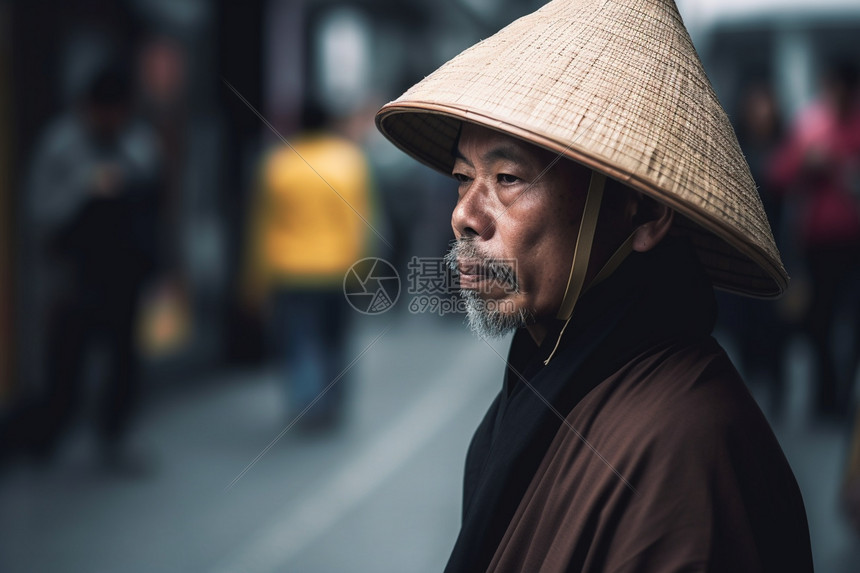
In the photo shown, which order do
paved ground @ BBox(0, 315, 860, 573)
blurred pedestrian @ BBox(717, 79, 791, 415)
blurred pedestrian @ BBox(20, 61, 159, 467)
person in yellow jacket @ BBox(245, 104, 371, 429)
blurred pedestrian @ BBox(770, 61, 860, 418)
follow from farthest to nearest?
person in yellow jacket @ BBox(245, 104, 371, 429) < blurred pedestrian @ BBox(717, 79, 791, 415) < blurred pedestrian @ BBox(770, 61, 860, 418) < blurred pedestrian @ BBox(20, 61, 159, 467) < paved ground @ BBox(0, 315, 860, 573)

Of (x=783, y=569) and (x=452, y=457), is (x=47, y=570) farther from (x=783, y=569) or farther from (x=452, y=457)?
(x=783, y=569)

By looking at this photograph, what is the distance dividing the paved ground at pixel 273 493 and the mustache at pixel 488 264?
2.47m

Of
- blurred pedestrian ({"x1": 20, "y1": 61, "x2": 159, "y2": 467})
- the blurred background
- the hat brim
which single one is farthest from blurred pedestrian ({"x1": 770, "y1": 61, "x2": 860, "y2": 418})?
the hat brim

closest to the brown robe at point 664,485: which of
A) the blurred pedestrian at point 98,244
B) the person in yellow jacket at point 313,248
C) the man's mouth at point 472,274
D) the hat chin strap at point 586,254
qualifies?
the hat chin strap at point 586,254

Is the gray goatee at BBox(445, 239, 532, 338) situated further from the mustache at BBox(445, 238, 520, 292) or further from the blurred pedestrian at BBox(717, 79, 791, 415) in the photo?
the blurred pedestrian at BBox(717, 79, 791, 415)

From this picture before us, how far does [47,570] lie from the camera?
379 cm

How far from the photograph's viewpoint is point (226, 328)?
8.26 m

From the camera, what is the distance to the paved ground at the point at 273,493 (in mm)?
3916

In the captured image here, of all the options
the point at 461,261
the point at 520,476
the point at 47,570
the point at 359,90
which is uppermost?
the point at 359,90

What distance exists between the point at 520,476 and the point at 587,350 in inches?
8.6

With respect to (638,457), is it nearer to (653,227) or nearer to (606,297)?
(606,297)

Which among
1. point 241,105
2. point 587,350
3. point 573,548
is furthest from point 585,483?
point 241,105

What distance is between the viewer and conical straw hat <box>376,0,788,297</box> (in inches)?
52.9

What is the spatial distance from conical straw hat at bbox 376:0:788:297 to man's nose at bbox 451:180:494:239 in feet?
0.55
